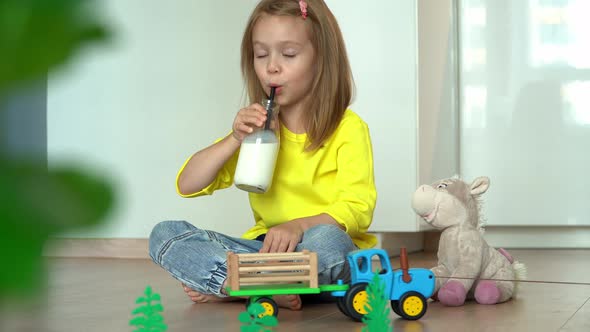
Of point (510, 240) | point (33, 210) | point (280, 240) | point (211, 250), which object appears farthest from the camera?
point (510, 240)

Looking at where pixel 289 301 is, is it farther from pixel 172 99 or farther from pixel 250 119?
pixel 172 99

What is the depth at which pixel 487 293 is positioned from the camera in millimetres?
1227

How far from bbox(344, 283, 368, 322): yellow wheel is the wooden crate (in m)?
0.05

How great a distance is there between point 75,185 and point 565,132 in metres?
2.29

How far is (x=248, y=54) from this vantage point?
1.45 meters

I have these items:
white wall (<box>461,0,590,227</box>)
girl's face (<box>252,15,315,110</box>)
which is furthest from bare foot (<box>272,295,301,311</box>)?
white wall (<box>461,0,590,227</box>)

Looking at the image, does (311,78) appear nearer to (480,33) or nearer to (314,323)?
(314,323)

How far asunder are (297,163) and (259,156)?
0.20 m

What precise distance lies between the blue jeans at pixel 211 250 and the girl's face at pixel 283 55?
250 millimetres

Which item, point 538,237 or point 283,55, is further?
point 538,237

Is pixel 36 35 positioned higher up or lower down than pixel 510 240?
higher up

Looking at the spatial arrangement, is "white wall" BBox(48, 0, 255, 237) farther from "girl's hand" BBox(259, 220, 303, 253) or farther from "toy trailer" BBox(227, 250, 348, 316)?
"toy trailer" BBox(227, 250, 348, 316)

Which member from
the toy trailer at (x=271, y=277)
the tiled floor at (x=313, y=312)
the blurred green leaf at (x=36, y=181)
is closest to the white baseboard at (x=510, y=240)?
the tiled floor at (x=313, y=312)

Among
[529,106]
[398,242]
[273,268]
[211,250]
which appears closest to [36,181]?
[273,268]
